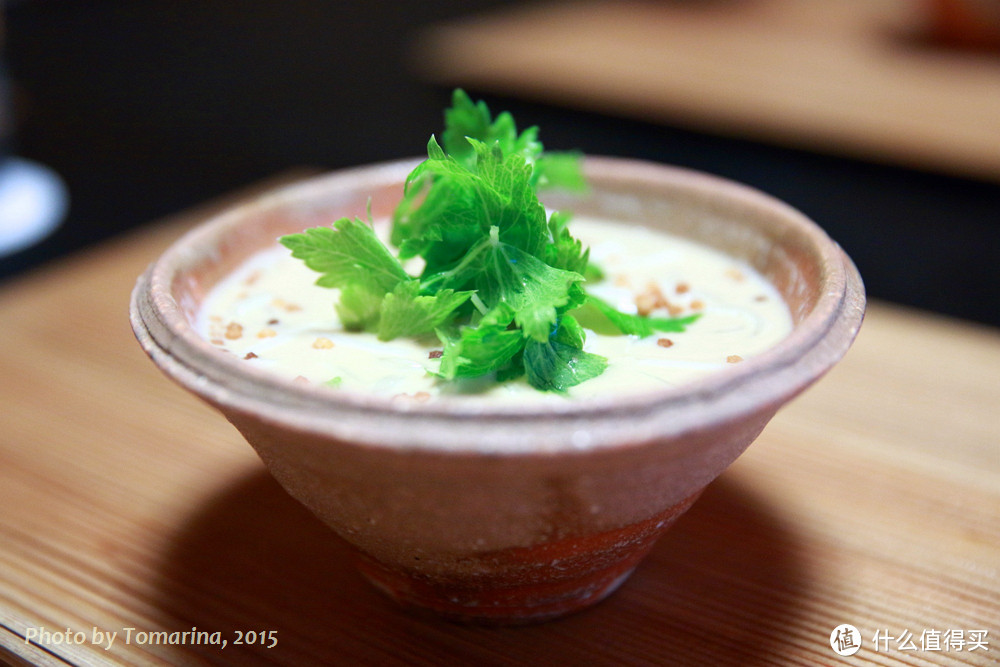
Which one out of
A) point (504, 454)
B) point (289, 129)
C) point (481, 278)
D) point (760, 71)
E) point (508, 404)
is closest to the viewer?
point (504, 454)

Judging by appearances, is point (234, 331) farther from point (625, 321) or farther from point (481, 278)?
point (625, 321)

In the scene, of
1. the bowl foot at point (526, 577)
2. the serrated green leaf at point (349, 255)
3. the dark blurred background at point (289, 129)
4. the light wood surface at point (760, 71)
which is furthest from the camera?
the dark blurred background at point (289, 129)

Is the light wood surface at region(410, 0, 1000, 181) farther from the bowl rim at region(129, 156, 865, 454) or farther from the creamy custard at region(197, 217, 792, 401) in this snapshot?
the bowl rim at region(129, 156, 865, 454)

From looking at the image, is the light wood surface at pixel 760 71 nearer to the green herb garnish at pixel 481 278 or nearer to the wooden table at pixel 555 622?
the wooden table at pixel 555 622

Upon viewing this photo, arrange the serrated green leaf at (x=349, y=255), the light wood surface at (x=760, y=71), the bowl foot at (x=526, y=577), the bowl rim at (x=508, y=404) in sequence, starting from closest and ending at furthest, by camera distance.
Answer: the bowl rim at (x=508, y=404), the bowl foot at (x=526, y=577), the serrated green leaf at (x=349, y=255), the light wood surface at (x=760, y=71)

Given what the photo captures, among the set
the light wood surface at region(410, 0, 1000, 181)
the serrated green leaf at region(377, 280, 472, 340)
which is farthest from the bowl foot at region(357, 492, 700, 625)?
the light wood surface at region(410, 0, 1000, 181)

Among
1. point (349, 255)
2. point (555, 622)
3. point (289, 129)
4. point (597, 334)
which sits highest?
point (349, 255)

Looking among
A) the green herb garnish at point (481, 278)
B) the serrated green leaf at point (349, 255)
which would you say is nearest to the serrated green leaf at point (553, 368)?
the green herb garnish at point (481, 278)

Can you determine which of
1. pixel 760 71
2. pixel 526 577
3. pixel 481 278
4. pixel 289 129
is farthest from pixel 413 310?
pixel 289 129
